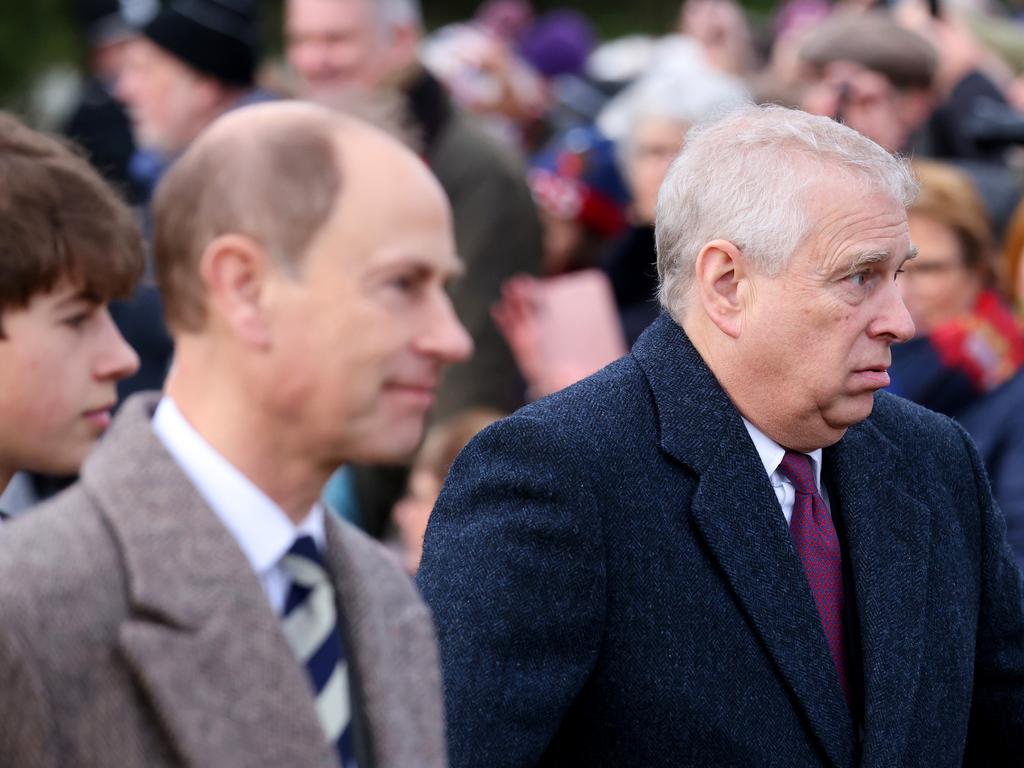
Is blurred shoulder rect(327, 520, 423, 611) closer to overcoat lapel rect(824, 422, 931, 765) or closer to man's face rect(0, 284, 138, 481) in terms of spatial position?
man's face rect(0, 284, 138, 481)

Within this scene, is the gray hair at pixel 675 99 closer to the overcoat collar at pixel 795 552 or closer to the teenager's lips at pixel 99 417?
the overcoat collar at pixel 795 552

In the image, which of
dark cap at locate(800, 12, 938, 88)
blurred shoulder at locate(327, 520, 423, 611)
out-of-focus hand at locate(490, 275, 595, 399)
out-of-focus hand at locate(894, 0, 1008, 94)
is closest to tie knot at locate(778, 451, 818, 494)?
blurred shoulder at locate(327, 520, 423, 611)

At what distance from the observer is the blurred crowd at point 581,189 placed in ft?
16.8

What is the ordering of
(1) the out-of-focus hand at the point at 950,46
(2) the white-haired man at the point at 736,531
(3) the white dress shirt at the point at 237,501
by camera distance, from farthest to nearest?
(1) the out-of-focus hand at the point at 950,46, (2) the white-haired man at the point at 736,531, (3) the white dress shirt at the point at 237,501

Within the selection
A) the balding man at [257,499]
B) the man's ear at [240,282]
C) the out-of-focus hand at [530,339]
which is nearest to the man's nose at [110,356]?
the balding man at [257,499]

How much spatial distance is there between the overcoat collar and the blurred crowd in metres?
1.44

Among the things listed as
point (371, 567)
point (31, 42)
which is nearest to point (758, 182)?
→ point (371, 567)

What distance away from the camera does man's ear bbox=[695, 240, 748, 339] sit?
9.75 ft

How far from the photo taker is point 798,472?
306cm

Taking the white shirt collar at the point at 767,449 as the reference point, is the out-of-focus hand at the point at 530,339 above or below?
below

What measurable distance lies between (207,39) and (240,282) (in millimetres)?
4463

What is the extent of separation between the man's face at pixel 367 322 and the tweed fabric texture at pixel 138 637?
19 cm

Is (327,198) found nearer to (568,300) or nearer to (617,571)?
(617,571)

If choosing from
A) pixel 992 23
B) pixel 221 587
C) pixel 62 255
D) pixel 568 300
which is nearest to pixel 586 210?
pixel 568 300
